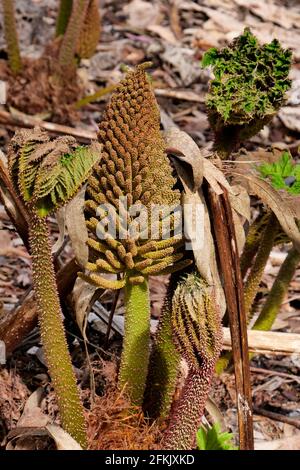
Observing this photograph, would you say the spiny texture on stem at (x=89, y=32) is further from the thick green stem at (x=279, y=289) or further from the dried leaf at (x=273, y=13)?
the thick green stem at (x=279, y=289)

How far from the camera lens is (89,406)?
1.91 meters

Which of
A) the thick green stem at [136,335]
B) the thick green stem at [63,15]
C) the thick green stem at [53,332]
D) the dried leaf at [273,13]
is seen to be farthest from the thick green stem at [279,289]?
the dried leaf at [273,13]

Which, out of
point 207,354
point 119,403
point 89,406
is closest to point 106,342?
point 89,406

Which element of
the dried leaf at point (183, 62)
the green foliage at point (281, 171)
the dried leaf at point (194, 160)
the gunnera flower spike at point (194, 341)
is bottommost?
the dried leaf at point (183, 62)

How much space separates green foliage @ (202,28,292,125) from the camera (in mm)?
1659

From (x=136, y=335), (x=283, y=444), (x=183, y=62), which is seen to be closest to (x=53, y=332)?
(x=136, y=335)

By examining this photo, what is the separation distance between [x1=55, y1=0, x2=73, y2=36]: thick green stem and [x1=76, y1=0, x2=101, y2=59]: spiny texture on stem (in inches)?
4.2

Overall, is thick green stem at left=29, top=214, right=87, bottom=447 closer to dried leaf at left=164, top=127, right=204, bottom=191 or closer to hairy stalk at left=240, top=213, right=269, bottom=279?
dried leaf at left=164, top=127, right=204, bottom=191

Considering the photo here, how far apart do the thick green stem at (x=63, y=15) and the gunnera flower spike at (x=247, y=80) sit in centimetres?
239

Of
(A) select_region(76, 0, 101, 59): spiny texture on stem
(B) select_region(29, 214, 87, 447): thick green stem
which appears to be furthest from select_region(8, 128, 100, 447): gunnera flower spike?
(A) select_region(76, 0, 101, 59): spiny texture on stem

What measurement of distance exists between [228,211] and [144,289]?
265 millimetres

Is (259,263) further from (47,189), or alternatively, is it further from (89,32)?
(89,32)

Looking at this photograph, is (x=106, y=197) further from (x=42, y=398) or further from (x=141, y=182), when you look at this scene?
(x=42, y=398)

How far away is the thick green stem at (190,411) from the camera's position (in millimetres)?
1541
